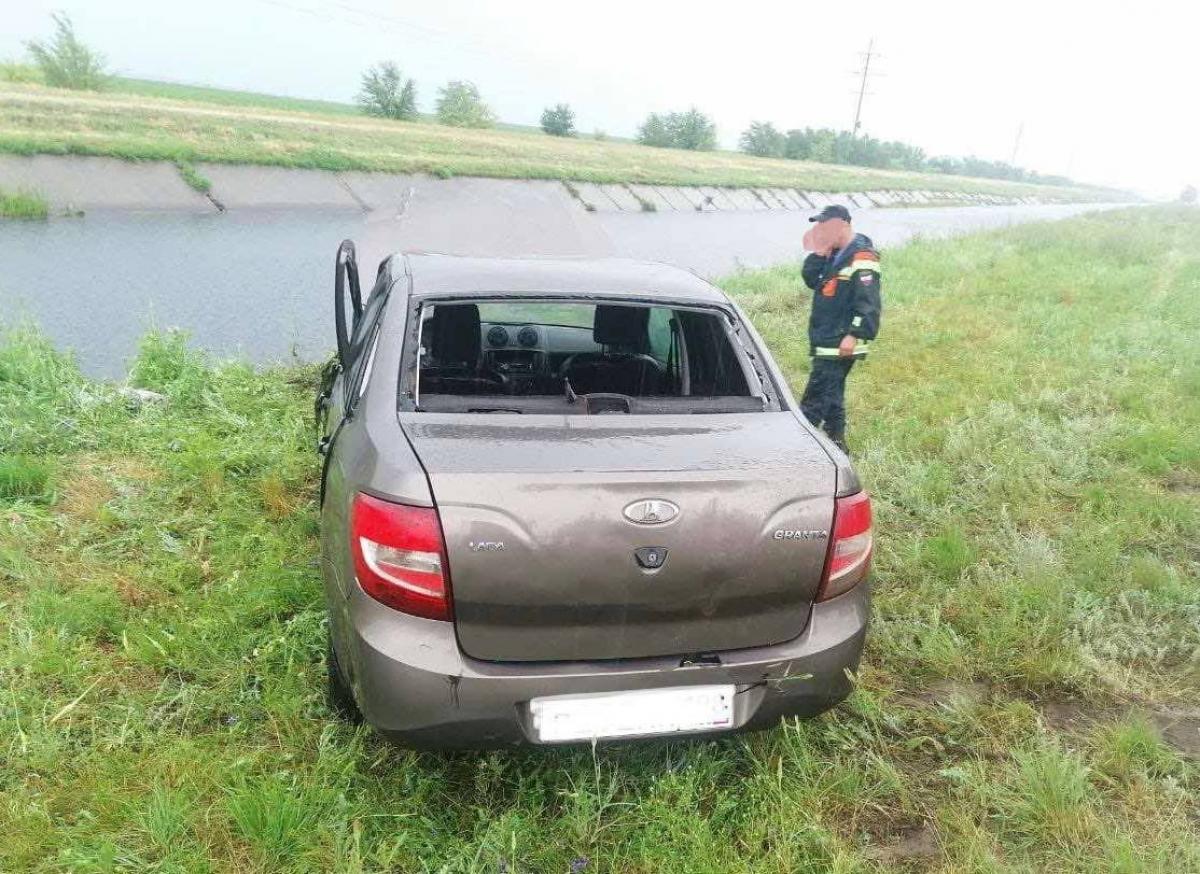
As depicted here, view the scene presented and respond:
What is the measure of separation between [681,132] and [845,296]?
68550 millimetres

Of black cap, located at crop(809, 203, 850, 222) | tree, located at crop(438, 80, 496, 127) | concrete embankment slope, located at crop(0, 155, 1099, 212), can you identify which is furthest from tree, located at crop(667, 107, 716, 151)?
black cap, located at crop(809, 203, 850, 222)

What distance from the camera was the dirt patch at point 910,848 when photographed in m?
2.16

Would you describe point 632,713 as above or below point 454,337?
below

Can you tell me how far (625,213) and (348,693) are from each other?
26184 millimetres

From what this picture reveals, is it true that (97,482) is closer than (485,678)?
No

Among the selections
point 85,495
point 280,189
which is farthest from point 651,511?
point 280,189

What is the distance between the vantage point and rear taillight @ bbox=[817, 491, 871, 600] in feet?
7.00

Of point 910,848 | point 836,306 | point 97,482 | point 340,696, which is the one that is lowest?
point 97,482

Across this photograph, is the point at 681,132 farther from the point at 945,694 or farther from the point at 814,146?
the point at 945,694

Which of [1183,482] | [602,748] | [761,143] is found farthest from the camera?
[761,143]

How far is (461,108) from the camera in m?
59.5

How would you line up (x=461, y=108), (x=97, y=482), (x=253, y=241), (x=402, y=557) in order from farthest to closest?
(x=461, y=108), (x=253, y=241), (x=97, y=482), (x=402, y=557)

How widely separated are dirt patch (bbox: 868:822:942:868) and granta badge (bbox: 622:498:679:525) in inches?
43.3

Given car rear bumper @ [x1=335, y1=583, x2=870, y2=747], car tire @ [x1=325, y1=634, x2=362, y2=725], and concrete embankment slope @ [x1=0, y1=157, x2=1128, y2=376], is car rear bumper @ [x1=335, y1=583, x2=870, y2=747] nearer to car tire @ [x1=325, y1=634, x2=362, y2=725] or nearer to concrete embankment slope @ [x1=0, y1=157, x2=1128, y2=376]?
car tire @ [x1=325, y1=634, x2=362, y2=725]
